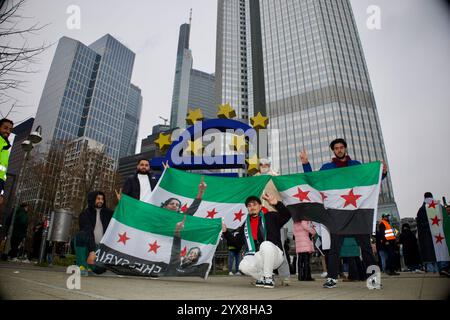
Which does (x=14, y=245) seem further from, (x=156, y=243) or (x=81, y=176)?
(x=81, y=176)

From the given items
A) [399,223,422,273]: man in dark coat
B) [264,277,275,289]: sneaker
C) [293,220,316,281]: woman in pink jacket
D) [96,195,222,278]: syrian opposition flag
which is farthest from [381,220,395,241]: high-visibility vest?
[264,277,275,289]: sneaker

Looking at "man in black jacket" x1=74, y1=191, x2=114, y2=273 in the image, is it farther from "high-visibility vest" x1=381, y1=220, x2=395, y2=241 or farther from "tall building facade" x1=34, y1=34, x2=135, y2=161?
"tall building facade" x1=34, y1=34, x2=135, y2=161

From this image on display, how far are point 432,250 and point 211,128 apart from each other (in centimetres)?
828

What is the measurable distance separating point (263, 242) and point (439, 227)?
5714mm

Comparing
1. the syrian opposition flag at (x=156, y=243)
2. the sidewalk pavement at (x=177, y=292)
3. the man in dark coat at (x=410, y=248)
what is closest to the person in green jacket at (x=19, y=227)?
the syrian opposition flag at (x=156, y=243)

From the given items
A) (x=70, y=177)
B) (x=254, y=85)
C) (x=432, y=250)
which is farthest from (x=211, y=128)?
(x=254, y=85)

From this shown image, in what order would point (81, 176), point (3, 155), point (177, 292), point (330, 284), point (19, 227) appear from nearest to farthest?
point (177, 292), point (330, 284), point (3, 155), point (19, 227), point (81, 176)

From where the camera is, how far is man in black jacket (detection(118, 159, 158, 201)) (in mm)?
5980

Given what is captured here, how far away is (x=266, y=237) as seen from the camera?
3934mm

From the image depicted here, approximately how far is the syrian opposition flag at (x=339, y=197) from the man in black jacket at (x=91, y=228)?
378 cm

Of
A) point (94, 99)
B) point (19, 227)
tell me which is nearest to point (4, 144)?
point (19, 227)

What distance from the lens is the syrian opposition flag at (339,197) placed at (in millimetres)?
3918
